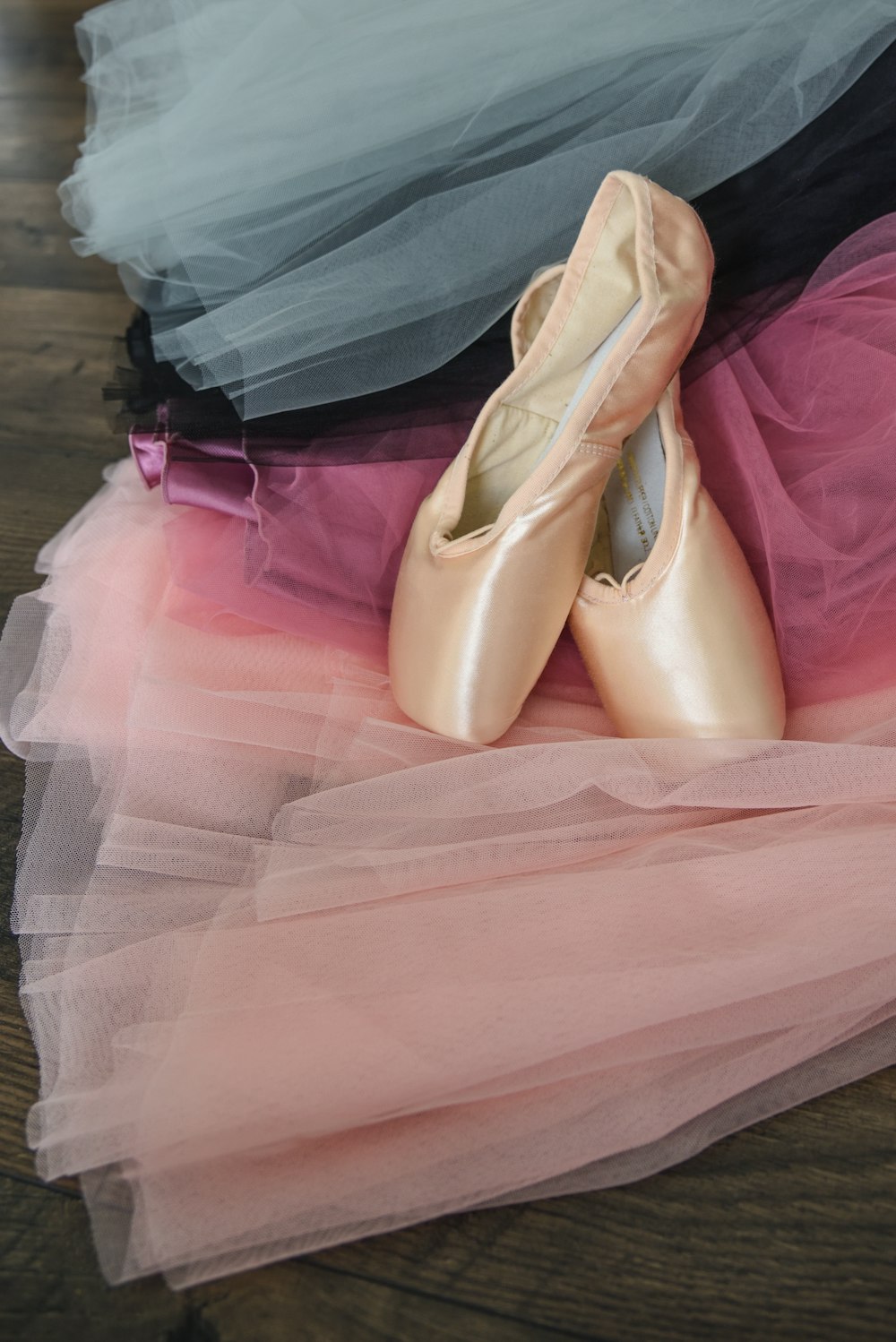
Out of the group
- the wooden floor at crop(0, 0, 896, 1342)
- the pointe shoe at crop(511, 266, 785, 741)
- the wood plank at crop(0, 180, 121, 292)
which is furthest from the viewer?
the wood plank at crop(0, 180, 121, 292)

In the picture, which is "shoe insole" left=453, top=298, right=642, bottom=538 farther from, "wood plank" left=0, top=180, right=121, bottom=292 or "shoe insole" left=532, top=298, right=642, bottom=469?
"wood plank" left=0, top=180, right=121, bottom=292

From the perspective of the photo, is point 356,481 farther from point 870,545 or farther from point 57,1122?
point 57,1122

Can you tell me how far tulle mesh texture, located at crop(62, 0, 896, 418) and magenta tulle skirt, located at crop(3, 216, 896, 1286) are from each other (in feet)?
0.28

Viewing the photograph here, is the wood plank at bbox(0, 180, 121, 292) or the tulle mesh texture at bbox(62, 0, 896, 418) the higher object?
the tulle mesh texture at bbox(62, 0, 896, 418)

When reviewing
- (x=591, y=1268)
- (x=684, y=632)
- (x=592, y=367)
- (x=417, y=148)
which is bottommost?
(x=591, y=1268)

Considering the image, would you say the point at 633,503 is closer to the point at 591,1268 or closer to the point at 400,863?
the point at 400,863

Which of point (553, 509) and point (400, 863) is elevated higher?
point (553, 509)

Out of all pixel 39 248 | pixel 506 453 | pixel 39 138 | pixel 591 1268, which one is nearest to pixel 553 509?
pixel 506 453

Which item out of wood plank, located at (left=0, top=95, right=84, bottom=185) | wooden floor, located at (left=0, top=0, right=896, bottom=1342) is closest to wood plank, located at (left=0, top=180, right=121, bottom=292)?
wood plank, located at (left=0, top=95, right=84, bottom=185)

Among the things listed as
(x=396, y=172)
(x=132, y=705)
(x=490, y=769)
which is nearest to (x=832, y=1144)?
(x=490, y=769)

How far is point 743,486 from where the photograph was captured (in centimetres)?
79

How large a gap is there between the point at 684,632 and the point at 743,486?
0.15 metres

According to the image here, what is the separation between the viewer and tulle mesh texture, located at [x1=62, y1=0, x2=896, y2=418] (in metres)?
0.79

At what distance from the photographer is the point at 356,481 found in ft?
2.74
